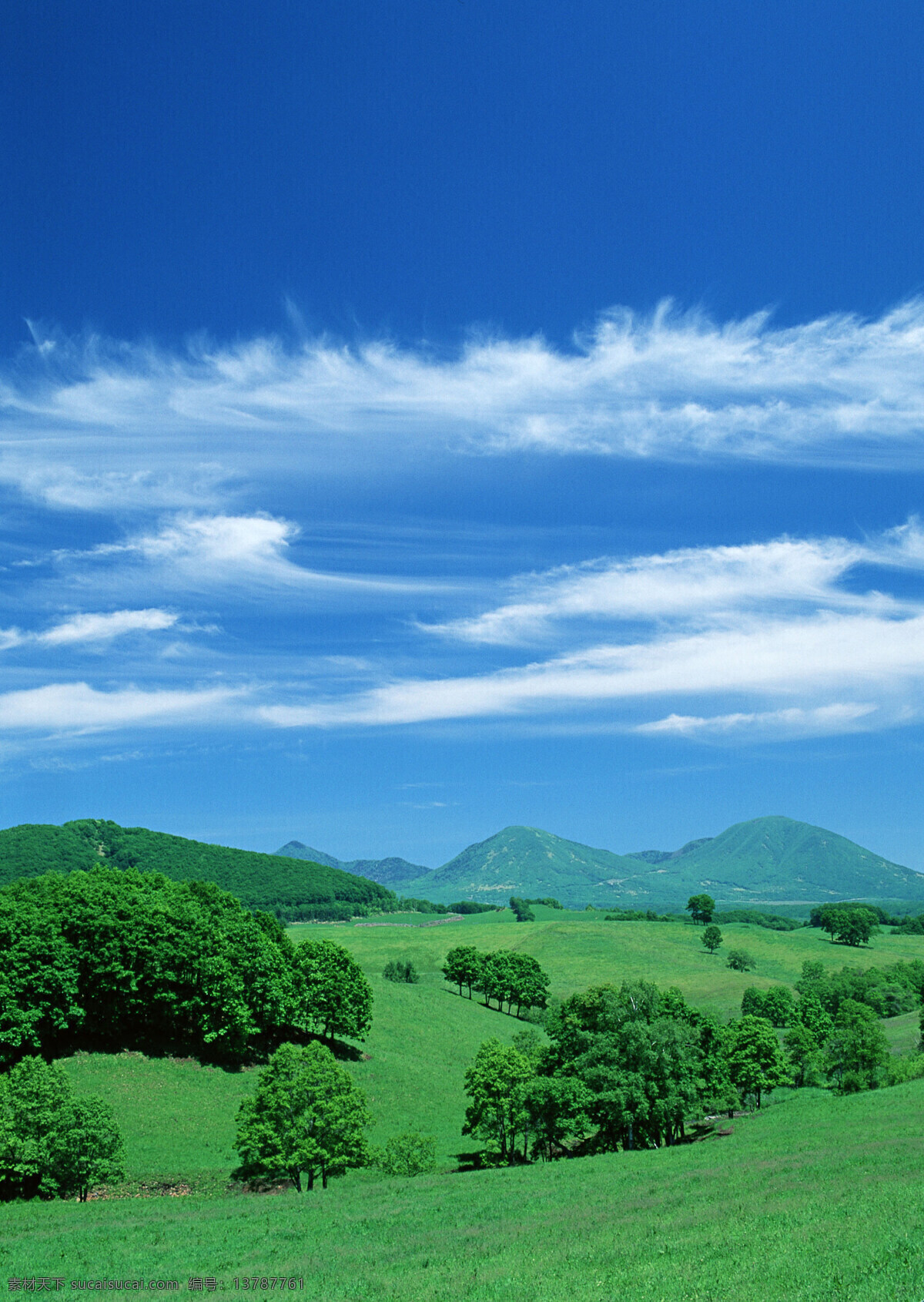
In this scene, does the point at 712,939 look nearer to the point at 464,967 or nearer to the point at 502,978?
the point at 464,967

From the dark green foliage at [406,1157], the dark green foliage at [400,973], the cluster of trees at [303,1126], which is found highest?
the cluster of trees at [303,1126]

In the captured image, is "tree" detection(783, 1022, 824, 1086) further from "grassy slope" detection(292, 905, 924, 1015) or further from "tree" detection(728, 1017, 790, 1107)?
"grassy slope" detection(292, 905, 924, 1015)

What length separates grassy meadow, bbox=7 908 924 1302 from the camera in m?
22.8

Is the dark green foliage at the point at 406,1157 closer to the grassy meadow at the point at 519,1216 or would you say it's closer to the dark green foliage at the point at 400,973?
the grassy meadow at the point at 519,1216

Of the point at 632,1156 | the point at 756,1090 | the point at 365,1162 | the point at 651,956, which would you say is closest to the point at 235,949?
the point at 365,1162

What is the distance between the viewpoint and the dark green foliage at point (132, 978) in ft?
226

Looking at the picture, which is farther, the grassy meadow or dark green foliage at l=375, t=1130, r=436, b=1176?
dark green foliage at l=375, t=1130, r=436, b=1176

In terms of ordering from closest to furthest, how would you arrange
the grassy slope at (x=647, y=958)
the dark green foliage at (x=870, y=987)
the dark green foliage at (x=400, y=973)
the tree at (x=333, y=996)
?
the tree at (x=333, y=996)
the dark green foliage at (x=870, y=987)
the dark green foliage at (x=400, y=973)
the grassy slope at (x=647, y=958)

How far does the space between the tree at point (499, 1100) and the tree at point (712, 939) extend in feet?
473

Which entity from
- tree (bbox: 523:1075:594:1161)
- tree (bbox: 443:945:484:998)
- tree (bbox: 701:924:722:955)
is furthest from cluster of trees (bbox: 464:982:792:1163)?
tree (bbox: 701:924:722:955)

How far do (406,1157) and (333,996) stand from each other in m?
36.2

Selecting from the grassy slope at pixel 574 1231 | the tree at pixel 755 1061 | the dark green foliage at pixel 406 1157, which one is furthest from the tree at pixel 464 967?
the grassy slope at pixel 574 1231

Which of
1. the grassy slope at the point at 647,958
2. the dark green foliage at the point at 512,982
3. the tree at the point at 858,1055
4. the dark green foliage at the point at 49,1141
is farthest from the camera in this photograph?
the grassy slope at the point at 647,958

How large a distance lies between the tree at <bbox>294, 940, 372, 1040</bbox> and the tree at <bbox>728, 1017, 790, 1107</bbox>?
40458 mm
